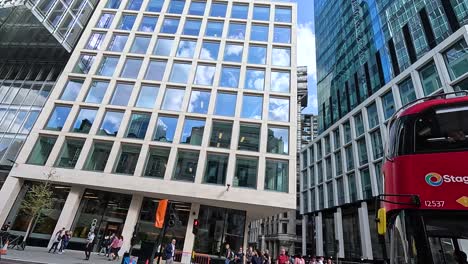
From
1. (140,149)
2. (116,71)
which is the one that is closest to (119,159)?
(140,149)

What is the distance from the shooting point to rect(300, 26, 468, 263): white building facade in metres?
24.9

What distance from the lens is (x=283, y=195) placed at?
20484 mm

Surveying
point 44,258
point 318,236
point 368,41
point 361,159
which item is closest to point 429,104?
point 44,258

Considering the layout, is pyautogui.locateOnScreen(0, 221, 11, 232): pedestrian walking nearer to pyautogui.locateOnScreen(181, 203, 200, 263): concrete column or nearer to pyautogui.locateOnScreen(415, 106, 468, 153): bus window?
pyautogui.locateOnScreen(181, 203, 200, 263): concrete column

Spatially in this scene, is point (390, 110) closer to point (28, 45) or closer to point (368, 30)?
point (368, 30)

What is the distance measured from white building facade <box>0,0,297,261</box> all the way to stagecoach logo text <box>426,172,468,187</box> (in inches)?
635

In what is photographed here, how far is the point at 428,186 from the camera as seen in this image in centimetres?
468

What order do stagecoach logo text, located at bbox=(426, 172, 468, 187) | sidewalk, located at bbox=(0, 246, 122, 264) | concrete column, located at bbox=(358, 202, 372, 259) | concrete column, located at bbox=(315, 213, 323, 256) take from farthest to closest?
concrete column, located at bbox=(315, 213, 323, 256), concrete column, located at bbox=(358, 202, 372, 259), sidewalk, located at bbox=(0, 246, 122, 264), stagecoach logo text, located at bbox=(426, 172, 468, 187)

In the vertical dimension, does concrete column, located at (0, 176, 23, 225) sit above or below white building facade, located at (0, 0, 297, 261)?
below

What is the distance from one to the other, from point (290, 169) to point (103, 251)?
16.7 metres

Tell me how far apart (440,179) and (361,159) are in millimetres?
33296

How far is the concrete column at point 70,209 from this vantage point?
2064cm

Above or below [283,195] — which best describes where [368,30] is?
above

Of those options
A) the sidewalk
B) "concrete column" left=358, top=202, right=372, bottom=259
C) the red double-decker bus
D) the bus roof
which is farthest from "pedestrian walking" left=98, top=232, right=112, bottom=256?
"concrete column" left=358, top=202, right=372, bottom=259
